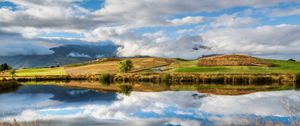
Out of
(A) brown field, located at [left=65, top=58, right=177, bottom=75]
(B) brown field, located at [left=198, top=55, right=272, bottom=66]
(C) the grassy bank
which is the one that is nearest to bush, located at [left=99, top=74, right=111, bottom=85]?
(A) brown field, located at [left=65, top=58, right=177, bottom=75]

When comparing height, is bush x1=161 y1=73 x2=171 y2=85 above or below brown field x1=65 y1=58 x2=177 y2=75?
below

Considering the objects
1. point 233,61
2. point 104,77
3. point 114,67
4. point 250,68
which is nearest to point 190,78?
point 250,68

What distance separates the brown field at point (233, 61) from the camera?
474ft

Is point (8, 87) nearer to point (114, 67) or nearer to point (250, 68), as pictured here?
point (114, 67)

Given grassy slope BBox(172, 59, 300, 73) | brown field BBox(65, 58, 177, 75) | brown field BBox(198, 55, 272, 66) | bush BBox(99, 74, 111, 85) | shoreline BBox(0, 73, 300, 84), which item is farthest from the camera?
brown field BBox(65, 58, 177, 75)

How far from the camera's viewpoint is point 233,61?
14825cm

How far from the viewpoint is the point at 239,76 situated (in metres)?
120

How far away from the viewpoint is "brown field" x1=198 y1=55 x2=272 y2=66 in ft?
474

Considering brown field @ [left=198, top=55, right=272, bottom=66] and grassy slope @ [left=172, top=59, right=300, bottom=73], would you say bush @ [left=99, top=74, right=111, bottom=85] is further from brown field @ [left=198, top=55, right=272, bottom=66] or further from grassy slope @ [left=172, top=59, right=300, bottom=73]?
brown field @ [left=198, top=55, right=272, bottom=66]

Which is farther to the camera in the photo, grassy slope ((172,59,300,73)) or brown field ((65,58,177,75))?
brown field ((65,58,177,75))

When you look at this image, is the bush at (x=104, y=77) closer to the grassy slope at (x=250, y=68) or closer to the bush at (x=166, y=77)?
the bush at (x=166, y=77)

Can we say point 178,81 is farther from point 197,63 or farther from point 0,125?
point 0,125

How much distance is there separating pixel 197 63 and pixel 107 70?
29.6 meters

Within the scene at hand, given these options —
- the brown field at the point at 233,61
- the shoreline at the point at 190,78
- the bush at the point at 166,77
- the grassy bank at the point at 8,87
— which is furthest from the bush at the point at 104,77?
the brown field at the point at 233,61
